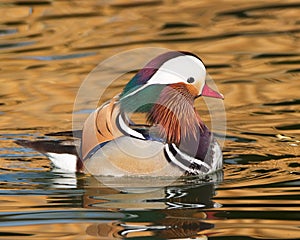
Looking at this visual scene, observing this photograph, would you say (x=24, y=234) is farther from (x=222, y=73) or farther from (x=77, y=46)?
(x=77, y=46)

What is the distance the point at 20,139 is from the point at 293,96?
7.61 feet

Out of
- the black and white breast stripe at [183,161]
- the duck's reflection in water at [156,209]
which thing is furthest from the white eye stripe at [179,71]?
the duck's reflection in water at [156,209]

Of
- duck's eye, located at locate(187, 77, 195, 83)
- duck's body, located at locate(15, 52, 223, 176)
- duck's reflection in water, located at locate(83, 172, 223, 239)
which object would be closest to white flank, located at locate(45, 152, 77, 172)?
duck's body, located at locate(15, 52, 223, 176)

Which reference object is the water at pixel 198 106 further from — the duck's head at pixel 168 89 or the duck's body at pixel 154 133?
the duck's head at pixel 168 89

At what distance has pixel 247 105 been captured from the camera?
28.7 feet

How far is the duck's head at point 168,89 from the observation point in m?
6.98

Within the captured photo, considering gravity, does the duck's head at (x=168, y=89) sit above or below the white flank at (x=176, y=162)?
above

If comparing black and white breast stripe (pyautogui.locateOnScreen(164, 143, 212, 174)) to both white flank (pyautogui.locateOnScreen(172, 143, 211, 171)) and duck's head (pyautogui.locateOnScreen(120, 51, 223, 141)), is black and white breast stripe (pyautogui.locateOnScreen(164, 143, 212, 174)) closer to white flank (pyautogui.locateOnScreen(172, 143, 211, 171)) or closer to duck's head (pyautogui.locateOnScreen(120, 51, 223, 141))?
white flank (pyautogui.locateOnScreen(172, 143, 211, 171))

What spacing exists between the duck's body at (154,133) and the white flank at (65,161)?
2cm

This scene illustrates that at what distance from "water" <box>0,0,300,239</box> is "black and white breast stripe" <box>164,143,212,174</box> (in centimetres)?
15

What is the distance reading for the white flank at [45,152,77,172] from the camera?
23.5 ft

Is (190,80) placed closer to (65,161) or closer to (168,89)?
(168,89)

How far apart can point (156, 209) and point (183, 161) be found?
1.01 metres

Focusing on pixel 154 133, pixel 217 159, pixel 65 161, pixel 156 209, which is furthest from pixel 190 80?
pixel 156 209
